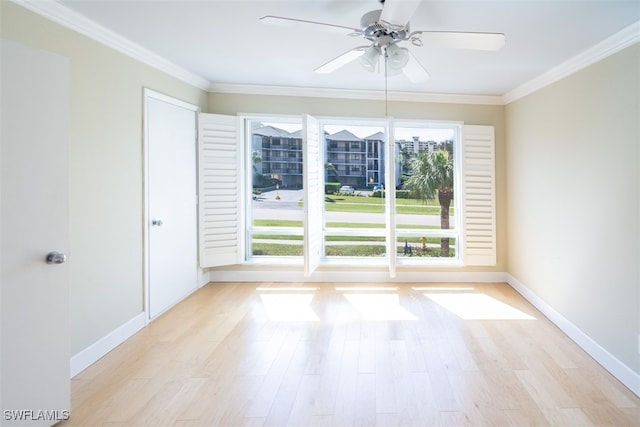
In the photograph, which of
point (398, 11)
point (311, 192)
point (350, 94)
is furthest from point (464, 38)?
point (350, 94)

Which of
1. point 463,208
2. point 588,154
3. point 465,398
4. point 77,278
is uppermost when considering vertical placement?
point 588,154

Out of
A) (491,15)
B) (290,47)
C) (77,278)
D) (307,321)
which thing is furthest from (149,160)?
(491,15)

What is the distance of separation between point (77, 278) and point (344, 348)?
198 centimetres

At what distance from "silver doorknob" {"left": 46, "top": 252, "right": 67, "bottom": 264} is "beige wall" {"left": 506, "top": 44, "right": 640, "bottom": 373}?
343 cm

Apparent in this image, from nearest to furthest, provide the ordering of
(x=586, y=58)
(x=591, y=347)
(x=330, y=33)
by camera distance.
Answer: (x=330, y=33) → (x=591, y=347) → (x=586, y=58)

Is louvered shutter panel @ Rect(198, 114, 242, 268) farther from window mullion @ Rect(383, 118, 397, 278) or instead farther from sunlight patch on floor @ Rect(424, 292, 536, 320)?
sunlight patch on floor @ Rect(424, 292, 536, 320)

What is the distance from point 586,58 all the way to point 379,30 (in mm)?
1964

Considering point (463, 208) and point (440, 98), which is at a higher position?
point (440, 98)

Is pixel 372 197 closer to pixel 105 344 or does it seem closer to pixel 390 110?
pixel 390 110

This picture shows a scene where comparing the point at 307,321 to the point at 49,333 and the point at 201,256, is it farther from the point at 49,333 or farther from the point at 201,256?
the point at 49,333

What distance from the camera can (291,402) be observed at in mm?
2086

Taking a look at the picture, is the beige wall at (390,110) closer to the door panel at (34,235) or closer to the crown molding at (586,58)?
the crown molding at (586,58)

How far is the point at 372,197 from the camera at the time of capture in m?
4.57

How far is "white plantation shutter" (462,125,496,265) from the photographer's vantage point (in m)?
4.36
